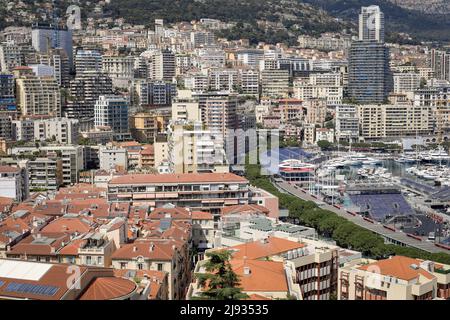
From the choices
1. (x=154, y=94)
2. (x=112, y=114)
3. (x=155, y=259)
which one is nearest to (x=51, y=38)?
(x=154, y=94)

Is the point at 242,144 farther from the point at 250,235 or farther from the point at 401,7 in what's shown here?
the point at 401,7

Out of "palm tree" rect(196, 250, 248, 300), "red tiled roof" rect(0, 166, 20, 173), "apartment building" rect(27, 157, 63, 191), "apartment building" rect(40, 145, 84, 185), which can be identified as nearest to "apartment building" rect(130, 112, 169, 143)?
"apartment building" rect(40, 145, 84, 185)

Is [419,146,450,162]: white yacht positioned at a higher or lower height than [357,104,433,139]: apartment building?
lower

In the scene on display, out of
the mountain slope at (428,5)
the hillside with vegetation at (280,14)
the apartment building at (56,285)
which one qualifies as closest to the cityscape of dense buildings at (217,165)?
the apartment building at (56,285)

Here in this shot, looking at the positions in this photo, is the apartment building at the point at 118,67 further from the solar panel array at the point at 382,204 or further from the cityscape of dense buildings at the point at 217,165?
the solar panel array at the point at 382,204

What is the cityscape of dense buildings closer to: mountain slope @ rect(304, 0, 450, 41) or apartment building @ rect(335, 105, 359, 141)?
apartment building @ rect(335, 105, 359, 141)

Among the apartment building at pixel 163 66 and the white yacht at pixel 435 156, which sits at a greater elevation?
the apartment building at pixel 163 66
